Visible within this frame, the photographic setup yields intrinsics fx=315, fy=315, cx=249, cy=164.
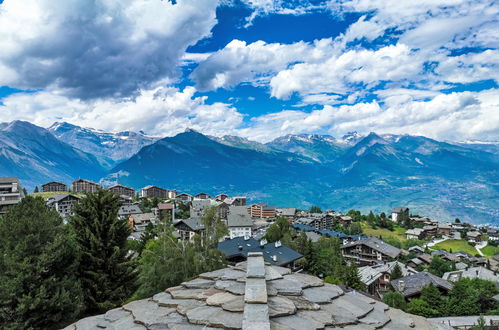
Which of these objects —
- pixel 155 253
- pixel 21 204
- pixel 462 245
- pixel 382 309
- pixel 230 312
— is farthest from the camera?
pixel 462 245

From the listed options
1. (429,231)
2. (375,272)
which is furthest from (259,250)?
(429,231)

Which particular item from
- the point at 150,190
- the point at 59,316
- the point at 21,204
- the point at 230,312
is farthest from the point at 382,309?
the point at 150,190

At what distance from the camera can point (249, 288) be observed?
3.93 metres

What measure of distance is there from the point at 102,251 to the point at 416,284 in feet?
158

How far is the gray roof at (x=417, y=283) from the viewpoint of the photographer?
4569 centimetres

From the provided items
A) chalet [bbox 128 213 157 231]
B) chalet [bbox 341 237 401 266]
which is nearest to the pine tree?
chalet [bbox 341 237 401 266]

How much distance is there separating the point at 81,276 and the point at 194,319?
45.7 ft

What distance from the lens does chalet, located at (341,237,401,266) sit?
82625 millimetres

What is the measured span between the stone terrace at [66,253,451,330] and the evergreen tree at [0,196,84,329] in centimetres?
695

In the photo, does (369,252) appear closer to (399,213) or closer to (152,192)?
(399,213)

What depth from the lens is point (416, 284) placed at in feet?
158

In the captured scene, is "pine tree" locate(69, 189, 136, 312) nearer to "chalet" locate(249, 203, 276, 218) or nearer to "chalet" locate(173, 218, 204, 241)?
"chalet" locate(173, 218, 204, 241)

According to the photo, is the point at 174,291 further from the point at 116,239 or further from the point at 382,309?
the point at 116,239

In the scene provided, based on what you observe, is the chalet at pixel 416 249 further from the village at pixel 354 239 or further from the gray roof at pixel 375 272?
the gray roof at pixel 375 272
